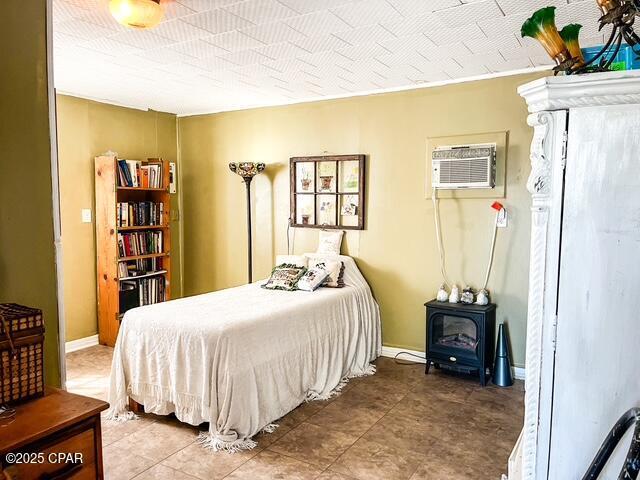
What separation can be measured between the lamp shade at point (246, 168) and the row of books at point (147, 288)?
4.94 feet

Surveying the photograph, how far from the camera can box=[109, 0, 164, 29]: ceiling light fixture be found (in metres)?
2.35

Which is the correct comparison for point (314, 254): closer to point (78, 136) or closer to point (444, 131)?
point (444, 131)

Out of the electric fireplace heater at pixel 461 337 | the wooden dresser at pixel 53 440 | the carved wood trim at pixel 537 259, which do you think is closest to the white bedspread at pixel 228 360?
the electric fireplace heater at pixel 461 337

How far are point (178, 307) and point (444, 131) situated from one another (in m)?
2.67

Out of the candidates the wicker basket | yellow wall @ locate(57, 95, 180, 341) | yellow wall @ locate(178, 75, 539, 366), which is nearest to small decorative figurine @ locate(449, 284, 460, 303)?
yellow wall @ locate(178, 75, 539, 366)

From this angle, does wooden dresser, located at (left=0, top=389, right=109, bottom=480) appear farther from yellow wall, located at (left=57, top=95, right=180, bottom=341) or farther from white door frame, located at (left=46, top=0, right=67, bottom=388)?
yellow wall, located at (left=57, top=95, right=180, bottom=341)

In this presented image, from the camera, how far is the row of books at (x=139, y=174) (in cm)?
480

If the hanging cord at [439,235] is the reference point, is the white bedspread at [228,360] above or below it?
below

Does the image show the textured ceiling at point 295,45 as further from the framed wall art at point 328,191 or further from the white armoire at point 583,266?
the white armoire at point 583,266

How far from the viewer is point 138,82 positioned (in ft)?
13.8

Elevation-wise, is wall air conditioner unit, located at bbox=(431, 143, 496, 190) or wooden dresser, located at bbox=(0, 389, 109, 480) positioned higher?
wall air conditioner unit, located at bbox=(431, 143, 496, 190)

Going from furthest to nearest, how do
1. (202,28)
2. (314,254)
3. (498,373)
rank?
(314,254)
(498,373)
(202,28)

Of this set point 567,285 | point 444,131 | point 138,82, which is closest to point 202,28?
point 138,82

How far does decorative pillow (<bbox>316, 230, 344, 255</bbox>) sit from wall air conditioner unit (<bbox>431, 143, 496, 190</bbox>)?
3.52 feet
